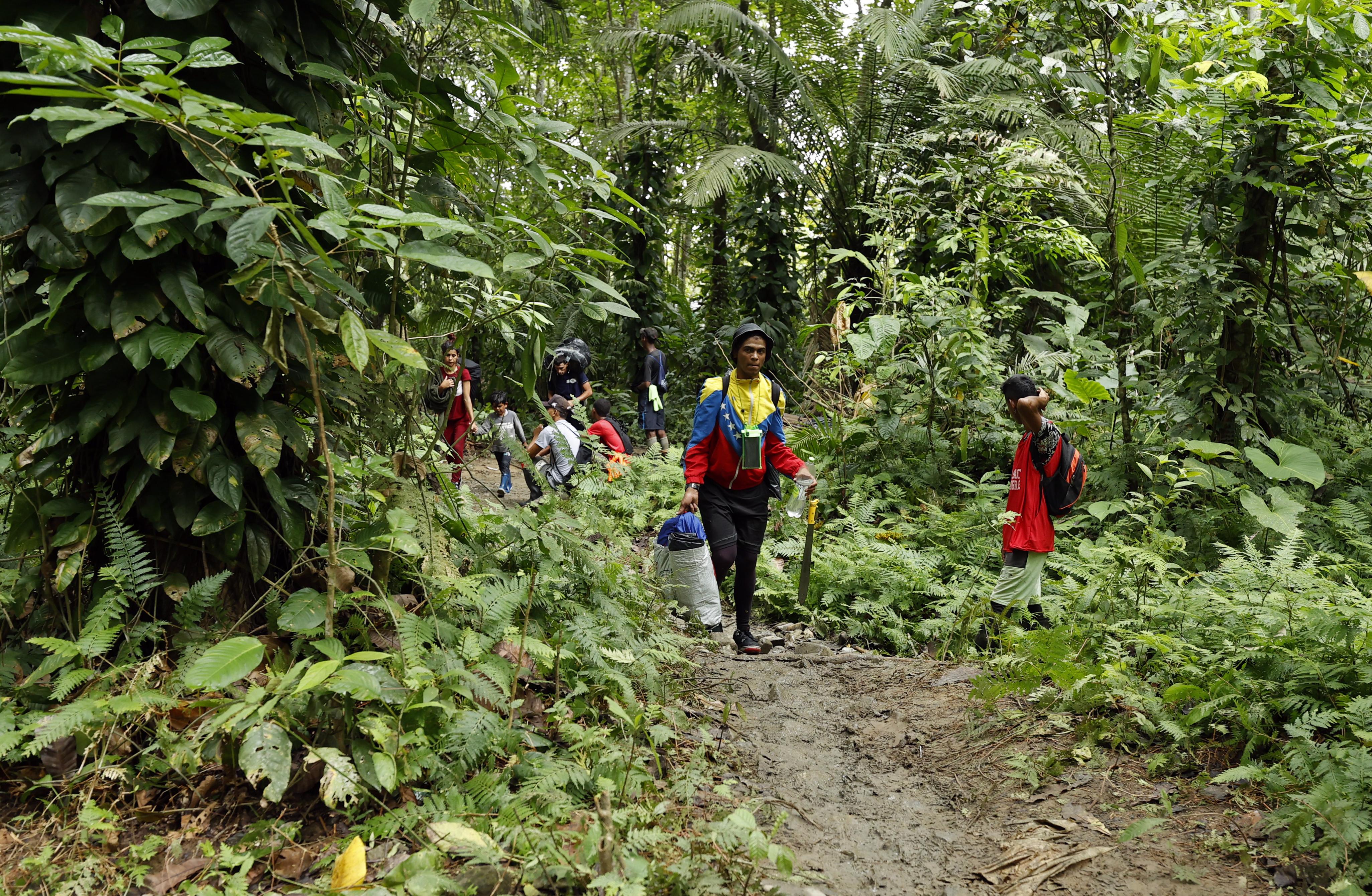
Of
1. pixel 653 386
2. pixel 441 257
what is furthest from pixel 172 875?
pixel 653 386

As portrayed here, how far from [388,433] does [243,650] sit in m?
1.29

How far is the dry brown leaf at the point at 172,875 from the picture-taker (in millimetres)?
2473

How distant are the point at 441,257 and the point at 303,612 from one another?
145 cm

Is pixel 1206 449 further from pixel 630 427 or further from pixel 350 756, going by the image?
pixel 630 427

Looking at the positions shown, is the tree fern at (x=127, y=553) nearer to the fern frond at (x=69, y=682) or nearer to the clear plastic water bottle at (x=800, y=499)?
the fern frond at (x=69, y=682)

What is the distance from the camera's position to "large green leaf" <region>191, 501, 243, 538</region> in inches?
120

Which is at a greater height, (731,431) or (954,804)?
(731,431)

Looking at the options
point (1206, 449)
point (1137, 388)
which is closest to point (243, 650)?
point (1206, 449)

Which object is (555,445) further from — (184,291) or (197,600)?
(184,291)

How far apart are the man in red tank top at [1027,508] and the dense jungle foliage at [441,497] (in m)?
0.25

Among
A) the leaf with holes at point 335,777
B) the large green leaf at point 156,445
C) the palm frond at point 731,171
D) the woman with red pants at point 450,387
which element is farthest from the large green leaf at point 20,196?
the palm frond at point 731,171

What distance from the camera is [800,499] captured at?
19.2ft

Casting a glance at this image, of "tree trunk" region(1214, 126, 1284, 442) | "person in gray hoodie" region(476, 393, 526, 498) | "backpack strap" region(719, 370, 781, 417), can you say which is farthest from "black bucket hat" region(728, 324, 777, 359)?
"tree trunk" region(1214, 126, 1284, 442)

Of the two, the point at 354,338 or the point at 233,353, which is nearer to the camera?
the point at 354,338
